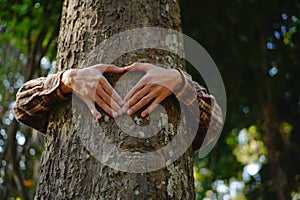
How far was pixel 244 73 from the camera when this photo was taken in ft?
13.7

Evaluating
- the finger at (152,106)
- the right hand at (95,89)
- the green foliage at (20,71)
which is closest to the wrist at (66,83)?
the right hand at (95,89)

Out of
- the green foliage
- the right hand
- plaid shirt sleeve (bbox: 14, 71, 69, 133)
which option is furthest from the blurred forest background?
the right hand

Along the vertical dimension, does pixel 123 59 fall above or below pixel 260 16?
above

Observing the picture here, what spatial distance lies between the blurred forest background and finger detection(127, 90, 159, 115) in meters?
2.19

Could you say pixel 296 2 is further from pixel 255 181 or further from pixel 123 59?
pixel 123 59

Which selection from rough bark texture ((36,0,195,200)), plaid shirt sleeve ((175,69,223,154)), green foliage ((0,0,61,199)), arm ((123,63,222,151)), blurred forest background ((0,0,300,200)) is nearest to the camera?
rough bark texture ((36,0,195,200))

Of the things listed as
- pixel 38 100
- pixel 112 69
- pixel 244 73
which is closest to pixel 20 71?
pixel 244 73

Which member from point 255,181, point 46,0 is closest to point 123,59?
point 46,0

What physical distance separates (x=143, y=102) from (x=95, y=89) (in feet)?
0.45

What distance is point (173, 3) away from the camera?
1.87 m

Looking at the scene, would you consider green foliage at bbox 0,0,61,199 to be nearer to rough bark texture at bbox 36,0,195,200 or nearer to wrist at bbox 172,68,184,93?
rough bark texture at bbox 36,0,195,200

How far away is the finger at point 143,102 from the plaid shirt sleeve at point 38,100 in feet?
0.70

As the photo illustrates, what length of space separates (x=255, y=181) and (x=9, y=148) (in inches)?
74.9

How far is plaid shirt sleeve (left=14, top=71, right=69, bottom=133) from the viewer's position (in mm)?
1608
